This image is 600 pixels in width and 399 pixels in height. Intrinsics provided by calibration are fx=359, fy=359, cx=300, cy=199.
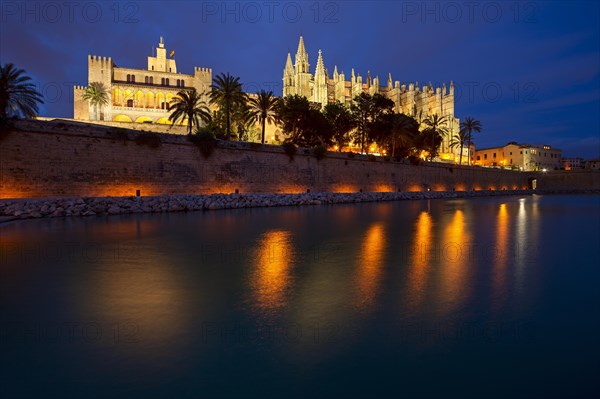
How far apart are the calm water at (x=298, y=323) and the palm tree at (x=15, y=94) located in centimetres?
2043

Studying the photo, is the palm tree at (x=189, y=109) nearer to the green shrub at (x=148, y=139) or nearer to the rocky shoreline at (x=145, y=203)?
the green shrub at (x=148, y=139)

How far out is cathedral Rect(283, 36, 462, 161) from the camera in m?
81.9

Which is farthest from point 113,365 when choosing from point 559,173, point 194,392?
point 559,173

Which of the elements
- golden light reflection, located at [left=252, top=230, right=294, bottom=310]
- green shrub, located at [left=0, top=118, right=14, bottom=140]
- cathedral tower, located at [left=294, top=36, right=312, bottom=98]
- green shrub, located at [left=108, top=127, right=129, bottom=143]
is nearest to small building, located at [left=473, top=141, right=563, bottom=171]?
cathedral tower, located at [left=294, top=36, right=312, bottom=98]

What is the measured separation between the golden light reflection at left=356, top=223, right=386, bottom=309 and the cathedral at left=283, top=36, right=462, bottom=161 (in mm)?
71669

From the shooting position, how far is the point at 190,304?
518 cm

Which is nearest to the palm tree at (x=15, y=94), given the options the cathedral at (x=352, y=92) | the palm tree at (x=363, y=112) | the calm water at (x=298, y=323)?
the calm water at (x=298, y=323)

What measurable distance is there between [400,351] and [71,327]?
389cm

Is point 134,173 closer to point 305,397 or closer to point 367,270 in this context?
point 367,270

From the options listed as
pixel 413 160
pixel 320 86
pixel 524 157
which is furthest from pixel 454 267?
pixel 524 157

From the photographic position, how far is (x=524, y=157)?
286 ft

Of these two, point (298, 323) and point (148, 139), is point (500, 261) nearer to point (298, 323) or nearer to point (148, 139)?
point (298, 323)

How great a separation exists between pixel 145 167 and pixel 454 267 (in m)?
22.4

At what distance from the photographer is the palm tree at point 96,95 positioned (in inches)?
2026
